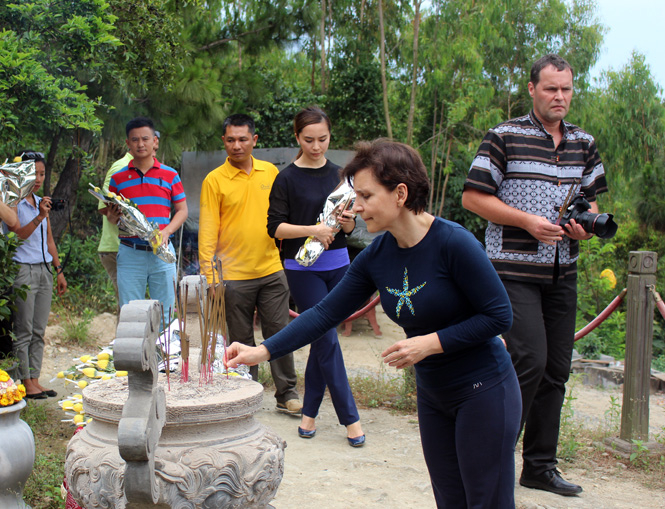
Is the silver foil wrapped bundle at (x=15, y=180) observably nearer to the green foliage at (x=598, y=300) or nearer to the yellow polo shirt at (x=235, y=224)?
the yellow polo shirt at (x=235, y=224)

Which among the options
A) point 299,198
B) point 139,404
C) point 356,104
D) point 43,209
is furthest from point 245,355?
point 356,104

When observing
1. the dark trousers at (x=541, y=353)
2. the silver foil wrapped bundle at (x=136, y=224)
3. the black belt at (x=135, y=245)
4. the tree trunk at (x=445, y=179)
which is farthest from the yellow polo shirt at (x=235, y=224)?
the tree trunk at (x=445, y=179)

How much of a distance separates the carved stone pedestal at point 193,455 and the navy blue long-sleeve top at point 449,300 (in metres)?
0.61

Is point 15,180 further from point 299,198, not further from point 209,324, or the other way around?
point 209,324

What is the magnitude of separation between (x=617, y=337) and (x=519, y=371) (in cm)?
765

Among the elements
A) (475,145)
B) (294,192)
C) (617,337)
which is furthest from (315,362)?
(475,145)

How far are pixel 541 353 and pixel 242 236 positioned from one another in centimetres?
217

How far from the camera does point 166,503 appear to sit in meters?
2.05

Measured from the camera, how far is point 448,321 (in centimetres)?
212

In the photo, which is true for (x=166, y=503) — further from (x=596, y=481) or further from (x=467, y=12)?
(x=467, y=12)

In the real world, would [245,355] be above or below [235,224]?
below

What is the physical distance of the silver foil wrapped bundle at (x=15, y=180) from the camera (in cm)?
411

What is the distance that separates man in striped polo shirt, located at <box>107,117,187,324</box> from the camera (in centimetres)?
454

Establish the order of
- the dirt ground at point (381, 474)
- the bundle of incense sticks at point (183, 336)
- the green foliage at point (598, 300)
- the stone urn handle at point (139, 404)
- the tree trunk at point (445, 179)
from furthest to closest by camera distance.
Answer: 1. the tree trunk at point (445, 179)
2. the green foliage at point (598, 300)
3. the dirt ground at point (381, 474)
4. the bundle of incense sticks at point (183, 336)
5. the stone urn handle at point (139, 404)
